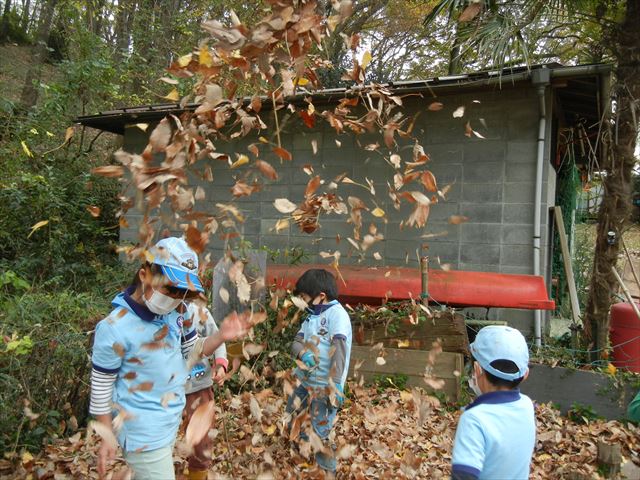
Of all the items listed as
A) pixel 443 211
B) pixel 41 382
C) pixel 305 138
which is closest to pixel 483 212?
pixel 443 211

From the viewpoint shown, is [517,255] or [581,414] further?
[517,255]

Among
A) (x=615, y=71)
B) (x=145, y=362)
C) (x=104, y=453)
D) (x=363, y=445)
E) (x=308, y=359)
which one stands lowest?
(x=363, y=445)

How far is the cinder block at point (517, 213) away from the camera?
565 cm

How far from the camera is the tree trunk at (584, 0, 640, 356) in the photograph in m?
5.14

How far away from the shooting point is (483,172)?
5.84 m

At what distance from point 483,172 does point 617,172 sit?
1379 millimetres

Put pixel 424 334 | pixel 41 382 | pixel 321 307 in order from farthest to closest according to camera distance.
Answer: pixel 424 334 → pixel 41 382 → pixel 321 307

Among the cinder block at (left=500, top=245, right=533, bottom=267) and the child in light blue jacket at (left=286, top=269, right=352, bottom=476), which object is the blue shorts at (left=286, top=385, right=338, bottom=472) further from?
the cinder block at (left=500, top=245, right=533, bottom=267)

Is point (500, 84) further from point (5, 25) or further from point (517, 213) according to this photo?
point (5, 25)

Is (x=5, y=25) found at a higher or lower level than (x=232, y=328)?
higher

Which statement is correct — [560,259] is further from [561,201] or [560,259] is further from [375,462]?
[375,462]

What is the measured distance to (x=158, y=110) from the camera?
673 centimetres

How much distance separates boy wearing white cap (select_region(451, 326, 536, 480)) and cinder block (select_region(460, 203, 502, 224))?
4.17 m

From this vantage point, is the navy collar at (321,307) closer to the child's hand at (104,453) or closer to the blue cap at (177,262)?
the blue cap at (177,262)
